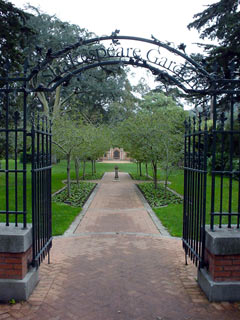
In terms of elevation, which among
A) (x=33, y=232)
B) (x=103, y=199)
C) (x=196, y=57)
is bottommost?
(x=103, y=199)

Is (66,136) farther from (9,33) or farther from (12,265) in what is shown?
Result: (12,265)

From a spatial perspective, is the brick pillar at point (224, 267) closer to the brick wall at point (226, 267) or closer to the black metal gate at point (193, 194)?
the brick wall at point (226, 267)

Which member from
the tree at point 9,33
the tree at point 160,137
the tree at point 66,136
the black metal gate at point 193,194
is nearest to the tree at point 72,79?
the tree at point 160,137

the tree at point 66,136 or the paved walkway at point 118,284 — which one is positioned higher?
the tree at point 66,136

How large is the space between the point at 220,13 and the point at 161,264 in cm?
1179

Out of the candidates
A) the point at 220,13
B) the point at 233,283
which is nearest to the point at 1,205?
the point at 233,283

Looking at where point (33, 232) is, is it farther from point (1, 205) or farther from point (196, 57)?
point (196, 57)

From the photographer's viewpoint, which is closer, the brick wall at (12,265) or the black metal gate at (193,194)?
the brick wall at (12,265)

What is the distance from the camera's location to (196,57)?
15844 mm

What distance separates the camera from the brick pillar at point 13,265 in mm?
3729

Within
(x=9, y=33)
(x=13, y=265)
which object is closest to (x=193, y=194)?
(x=13, y=265)

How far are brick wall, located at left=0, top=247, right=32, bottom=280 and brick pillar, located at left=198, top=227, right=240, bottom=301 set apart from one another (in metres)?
2.42

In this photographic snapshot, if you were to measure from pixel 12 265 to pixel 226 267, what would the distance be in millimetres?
2731

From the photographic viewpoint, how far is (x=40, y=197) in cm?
467
